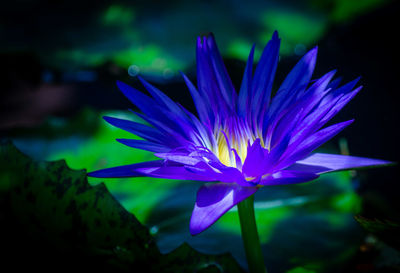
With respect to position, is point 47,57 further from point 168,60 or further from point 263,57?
point 263,57

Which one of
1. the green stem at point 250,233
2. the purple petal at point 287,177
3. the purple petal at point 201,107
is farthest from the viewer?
the purple petal at point 201,107

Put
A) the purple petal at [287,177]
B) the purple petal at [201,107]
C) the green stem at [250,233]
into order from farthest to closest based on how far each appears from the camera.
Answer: the purple petal at [201,107] → the green stem at [250,233] → the purple petal at [287,177]

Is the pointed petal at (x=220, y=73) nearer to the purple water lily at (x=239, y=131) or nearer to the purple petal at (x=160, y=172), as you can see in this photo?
the purple water lily at (x=239, y=131)

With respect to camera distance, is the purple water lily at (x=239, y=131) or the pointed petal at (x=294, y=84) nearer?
the purple water lily at (x=239, y=131)

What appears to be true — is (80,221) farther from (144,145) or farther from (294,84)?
(294,84)

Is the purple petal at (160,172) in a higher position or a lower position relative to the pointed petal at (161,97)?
lower

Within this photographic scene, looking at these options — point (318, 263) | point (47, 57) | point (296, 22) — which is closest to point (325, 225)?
point (318, 263)

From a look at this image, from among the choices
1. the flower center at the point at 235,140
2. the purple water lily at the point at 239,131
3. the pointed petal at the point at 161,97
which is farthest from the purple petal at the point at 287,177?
the pointed petal at the point at 161,97
